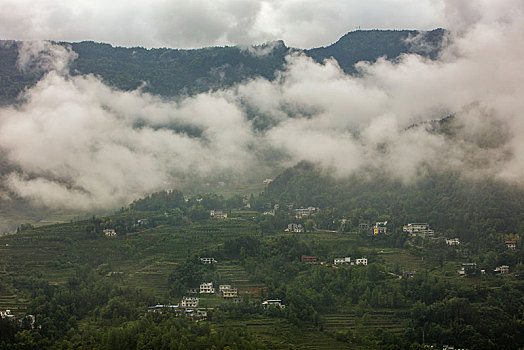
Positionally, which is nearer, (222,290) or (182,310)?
(182,310)

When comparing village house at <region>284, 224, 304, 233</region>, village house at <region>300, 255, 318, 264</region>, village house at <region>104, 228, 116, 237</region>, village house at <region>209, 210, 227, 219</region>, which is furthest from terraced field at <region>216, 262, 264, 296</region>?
village house at <region>209, 210, 227, 219</region>

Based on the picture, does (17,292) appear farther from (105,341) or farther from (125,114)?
(125,114)

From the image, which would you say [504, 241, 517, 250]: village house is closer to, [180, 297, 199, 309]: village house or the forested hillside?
the forested hillside

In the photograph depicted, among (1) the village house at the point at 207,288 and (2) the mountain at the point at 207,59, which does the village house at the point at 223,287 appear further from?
(2) the mountain at the point at 207,59

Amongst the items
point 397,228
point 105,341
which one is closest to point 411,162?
point 397,228

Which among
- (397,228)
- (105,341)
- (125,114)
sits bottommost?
(105,341)

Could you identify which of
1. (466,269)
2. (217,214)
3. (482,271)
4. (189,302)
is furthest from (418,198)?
(189,302)

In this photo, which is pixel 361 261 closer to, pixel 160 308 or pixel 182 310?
pixel 182 310
